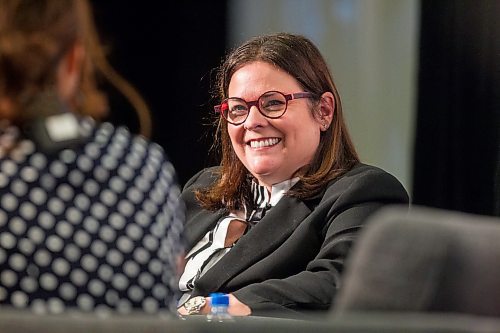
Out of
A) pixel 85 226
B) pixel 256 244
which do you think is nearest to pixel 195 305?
pixel 256 244

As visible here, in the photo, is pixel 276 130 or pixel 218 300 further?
pixel 276 130

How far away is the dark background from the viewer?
3.73 m

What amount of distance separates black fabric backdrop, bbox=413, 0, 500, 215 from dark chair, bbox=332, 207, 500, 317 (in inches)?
106

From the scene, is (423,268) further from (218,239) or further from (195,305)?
(218,239)

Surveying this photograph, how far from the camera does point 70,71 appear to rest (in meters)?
1.25

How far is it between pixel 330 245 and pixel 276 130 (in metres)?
0.42

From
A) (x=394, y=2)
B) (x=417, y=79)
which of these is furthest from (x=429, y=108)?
(x=394, y=2)

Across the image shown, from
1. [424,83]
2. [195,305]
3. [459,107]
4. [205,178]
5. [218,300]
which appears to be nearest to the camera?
[218,300]

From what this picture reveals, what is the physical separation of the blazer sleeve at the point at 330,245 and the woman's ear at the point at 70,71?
102 cm

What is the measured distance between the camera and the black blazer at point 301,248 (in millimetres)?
2236

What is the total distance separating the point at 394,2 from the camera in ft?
13.8

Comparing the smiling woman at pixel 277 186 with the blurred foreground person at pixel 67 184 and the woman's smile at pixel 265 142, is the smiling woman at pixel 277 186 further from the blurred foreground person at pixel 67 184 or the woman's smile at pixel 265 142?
the blurred foreground person at pixel 67 184

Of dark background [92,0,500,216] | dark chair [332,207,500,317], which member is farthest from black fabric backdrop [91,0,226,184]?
dark chair [332,207,500,317]

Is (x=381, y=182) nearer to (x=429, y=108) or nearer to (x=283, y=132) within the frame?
(x=283, y=132)
